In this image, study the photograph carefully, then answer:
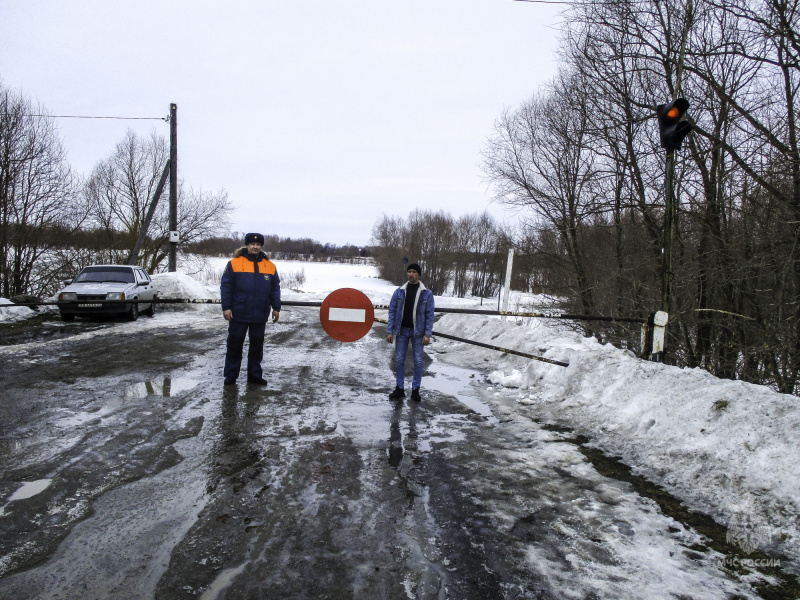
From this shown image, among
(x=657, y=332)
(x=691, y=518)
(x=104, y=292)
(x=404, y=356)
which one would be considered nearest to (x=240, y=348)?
(x=404, y=356)

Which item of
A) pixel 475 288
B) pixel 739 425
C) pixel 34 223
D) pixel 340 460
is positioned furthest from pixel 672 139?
pixel 475 288

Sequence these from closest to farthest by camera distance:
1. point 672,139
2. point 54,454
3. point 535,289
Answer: point 54,454 → point 672,139 → point 535,289

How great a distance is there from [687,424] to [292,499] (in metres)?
3.73

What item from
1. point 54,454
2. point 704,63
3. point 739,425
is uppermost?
point 704,63

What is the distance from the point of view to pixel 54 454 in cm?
433

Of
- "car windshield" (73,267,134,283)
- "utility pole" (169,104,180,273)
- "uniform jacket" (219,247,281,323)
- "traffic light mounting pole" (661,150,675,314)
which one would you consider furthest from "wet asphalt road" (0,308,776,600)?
"utility pole" (169,104,180,273)

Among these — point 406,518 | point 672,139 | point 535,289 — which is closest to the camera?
point 406,518

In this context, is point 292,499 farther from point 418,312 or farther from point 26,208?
point 26,208

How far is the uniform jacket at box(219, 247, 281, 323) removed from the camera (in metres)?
6.93

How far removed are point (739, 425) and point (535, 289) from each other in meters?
16.5

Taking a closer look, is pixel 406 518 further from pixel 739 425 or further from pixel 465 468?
pixel 739 425

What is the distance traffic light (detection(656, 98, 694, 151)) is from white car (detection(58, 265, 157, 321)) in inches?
508

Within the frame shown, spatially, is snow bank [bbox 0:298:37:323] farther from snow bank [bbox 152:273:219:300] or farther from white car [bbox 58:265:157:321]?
snow bank [bbox 152:273:219:300]

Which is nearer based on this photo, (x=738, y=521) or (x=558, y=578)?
(x=558, y=578)
